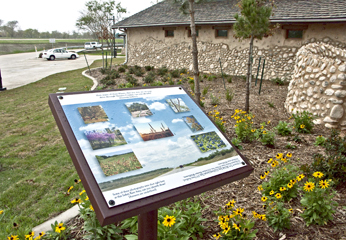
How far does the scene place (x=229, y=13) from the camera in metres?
13.3

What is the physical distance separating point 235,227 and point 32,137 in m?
5.92

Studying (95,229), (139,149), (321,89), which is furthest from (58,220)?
(321,89)

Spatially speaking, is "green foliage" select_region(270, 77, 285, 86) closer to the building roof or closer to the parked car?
the building roof

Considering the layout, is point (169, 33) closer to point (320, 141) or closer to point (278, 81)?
point (278, 81)

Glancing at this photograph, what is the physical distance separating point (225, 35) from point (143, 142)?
41.5 ft

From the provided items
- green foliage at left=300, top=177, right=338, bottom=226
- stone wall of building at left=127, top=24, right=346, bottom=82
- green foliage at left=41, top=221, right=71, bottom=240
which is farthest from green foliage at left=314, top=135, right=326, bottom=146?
stone wall of building at left=127, top=24, right=346, bottom=82

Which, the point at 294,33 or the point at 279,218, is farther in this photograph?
the point at 294,33

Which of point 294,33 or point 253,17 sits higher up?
point 253,17

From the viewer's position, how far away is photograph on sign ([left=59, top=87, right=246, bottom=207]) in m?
1.67

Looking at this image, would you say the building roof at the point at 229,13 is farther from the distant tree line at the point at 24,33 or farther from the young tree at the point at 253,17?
the distant tree line at the point at 24,33

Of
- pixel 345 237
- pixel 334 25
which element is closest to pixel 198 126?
pixel 345 237

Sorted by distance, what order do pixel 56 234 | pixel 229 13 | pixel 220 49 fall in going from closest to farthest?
1. pixel 56 234
2. pixel 229 13
3. pixel 220 49

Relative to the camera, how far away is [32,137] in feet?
21.6

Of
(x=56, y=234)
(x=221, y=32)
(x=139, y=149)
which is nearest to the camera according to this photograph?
(x=139, y=149)
